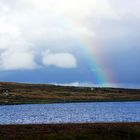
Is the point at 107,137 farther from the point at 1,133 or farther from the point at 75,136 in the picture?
the point at 1,133

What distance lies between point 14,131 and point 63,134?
728 centimetres

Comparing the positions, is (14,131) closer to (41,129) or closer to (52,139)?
(41,129)

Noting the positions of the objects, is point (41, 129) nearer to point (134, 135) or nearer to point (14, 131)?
point (14, 131)

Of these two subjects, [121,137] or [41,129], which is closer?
[121,137]

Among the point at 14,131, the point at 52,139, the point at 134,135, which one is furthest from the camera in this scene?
the point at 14,131

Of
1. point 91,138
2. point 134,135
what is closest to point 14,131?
point 91,138

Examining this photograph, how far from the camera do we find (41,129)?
52625 mm

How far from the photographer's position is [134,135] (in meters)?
47.5

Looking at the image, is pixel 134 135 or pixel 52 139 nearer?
pixel 52 139

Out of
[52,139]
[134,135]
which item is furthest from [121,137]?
[52,139]

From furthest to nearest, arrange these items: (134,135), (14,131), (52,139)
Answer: (14,131), (134,135), (52,139)

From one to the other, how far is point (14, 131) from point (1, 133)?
7.11 ft

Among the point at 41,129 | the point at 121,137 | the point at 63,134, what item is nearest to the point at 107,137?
the point at 121,137

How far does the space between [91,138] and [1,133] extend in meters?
11.4
